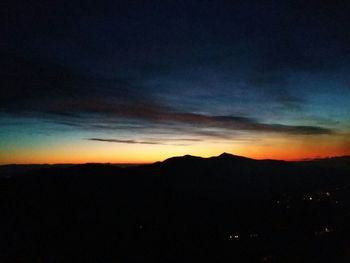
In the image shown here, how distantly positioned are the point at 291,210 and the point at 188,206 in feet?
119

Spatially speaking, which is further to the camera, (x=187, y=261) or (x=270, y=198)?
(x=270, y=198)

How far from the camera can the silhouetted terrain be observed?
236ft

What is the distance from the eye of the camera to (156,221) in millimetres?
94438

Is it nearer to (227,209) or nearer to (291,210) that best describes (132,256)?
(227,209)

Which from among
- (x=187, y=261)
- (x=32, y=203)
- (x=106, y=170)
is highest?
(x=106, y=170)

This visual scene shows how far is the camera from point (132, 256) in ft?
229

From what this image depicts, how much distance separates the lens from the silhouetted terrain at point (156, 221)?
71812 millimetres

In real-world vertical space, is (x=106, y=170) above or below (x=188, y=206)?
above

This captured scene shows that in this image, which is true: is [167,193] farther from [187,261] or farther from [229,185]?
[187,261]

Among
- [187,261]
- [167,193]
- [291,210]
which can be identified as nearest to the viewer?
[187,261]

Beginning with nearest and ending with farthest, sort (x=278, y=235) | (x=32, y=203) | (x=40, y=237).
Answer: (x=40, y=237), (x=278, y=235), (x=32, y=203)

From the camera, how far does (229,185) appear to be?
17738cm

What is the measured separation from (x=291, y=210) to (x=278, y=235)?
3323 centimetres

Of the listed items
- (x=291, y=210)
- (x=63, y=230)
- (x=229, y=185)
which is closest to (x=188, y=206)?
→ (x=291, y=210)
